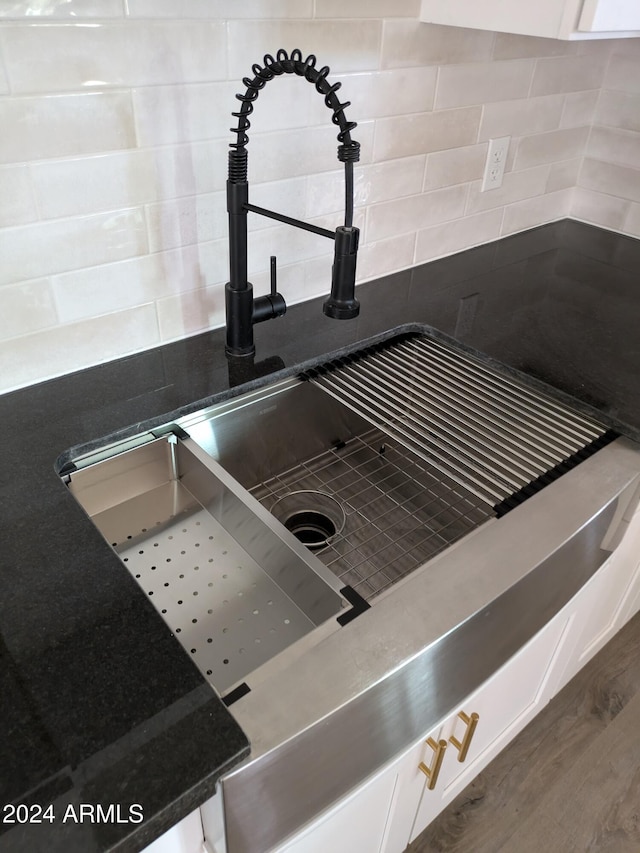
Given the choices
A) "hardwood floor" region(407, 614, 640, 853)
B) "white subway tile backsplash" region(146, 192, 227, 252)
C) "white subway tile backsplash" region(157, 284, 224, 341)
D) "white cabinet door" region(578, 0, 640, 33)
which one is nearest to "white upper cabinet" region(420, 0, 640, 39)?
"white cabinet door" region(578, 0, 640, 33)

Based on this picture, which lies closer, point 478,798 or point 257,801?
point 257,801

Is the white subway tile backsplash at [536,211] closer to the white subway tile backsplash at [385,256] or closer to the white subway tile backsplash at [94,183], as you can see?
the white subway tile backsplash at [385,256]

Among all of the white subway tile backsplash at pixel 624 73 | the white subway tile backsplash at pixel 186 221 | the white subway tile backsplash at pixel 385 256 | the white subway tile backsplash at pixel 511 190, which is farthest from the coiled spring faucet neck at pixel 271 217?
the white subway tile backsplash at pixel 624 73

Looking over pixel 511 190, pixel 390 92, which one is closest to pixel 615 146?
pixel 511 190

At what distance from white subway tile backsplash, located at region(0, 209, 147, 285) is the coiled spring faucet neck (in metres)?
0.15

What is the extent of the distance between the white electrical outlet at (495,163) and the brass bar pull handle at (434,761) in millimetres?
1144

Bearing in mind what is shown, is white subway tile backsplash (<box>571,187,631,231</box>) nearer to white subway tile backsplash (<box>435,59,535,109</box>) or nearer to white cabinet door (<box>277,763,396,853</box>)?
white subway tile backsplash (<box>435,59,535,109</box>)

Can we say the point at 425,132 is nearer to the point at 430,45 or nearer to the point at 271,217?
the point at 430,45

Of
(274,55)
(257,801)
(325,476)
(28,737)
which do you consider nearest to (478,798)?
(325,476)

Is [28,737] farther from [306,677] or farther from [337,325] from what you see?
[337,325]

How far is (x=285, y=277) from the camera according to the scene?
123cm

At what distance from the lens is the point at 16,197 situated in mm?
855

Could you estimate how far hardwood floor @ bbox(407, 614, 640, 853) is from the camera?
1.29 m

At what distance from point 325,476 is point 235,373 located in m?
0.23
